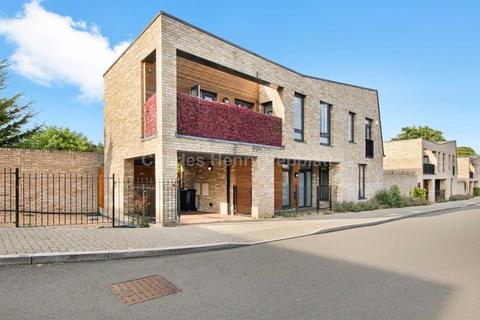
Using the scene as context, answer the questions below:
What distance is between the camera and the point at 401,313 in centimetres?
366

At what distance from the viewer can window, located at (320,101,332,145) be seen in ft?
52.3

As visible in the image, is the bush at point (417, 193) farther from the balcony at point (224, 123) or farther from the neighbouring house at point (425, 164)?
the balcony at point (224, 123)

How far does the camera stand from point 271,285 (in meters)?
4.57

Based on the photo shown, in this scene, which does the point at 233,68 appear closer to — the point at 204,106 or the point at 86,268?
the point at 204,106

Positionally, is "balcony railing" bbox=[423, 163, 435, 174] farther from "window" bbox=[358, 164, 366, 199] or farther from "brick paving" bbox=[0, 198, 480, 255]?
"brick paving" bbox=[0, 198, 480, 255]

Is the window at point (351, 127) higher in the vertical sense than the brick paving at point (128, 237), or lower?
higher

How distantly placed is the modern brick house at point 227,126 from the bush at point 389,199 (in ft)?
2.58

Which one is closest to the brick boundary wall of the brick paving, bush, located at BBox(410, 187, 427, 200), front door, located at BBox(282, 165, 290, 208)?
the brick paving

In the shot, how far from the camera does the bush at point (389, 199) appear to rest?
19078mm

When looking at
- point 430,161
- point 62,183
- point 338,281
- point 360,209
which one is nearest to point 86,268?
point 338,281

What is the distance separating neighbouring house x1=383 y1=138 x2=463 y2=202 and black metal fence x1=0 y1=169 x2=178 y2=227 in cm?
2203

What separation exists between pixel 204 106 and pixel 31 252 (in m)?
6.68

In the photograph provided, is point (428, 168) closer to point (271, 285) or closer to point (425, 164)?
point (425, 164)

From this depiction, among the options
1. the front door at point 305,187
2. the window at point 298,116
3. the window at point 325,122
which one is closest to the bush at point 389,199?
the front door at point 305,187
